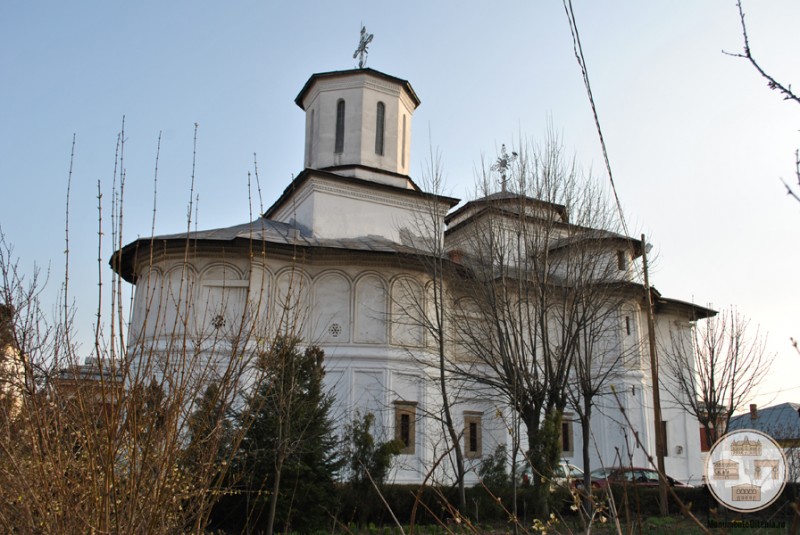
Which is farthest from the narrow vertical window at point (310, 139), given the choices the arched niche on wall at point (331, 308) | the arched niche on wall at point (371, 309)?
the arched niche on wall at point (371, 309)

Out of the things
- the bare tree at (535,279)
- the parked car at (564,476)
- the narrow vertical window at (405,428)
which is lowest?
the parked car at (564,476)

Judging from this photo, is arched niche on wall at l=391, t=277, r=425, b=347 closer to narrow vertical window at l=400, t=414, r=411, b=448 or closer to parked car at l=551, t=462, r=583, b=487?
narrow vertical window at l=400, t=414, r=411, b=448

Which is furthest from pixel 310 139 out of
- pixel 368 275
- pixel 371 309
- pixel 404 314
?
pixel 404 314

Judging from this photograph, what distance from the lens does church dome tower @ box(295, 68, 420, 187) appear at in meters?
17.8

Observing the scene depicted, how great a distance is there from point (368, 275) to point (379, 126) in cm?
452

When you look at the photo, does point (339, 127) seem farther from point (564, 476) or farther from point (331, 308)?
point (564, 476)

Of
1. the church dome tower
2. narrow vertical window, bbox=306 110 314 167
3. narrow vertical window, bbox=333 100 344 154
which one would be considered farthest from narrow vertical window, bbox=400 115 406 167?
narrow vertical window, bbox=306 110 314 167

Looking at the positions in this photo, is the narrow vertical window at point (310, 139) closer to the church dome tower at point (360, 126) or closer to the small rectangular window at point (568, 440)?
the church dome tower at point (360, 126)

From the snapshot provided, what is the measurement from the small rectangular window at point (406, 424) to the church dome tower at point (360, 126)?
573cm

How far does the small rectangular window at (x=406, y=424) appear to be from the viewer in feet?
50.0

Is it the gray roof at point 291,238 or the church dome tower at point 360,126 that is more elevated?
the church dome tower at point 360,126

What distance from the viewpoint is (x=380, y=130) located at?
1825 centimetres

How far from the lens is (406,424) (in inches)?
614

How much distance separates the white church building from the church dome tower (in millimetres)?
32
